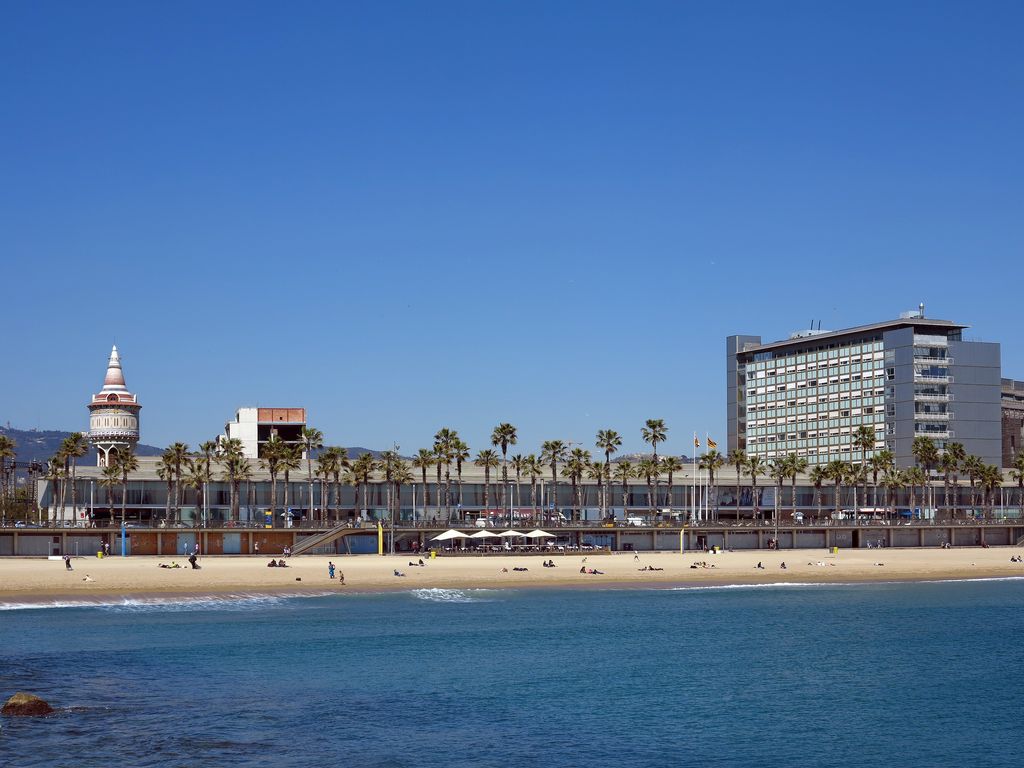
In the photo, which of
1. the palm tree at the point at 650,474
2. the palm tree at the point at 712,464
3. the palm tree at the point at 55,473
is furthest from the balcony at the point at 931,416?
the palm tree at the point at 55,473

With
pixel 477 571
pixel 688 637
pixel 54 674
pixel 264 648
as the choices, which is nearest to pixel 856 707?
pixel 688 637

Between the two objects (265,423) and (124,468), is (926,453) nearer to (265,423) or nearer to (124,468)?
(265,423)

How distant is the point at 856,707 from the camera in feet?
161

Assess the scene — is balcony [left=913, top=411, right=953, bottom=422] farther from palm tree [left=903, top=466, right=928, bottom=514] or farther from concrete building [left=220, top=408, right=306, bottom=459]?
concrete building [left=220, top=408, right=306, bottom=459]

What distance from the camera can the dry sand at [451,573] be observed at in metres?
88.1

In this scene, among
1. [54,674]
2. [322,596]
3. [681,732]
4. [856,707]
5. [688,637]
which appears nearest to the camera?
[681,732]

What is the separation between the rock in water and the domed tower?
137m

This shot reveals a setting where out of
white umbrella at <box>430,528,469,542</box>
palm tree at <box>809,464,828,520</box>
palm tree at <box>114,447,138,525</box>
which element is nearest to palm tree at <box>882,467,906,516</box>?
palm tree at <box>809,464,828,520</box>

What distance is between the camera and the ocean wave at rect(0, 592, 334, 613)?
3123 inches

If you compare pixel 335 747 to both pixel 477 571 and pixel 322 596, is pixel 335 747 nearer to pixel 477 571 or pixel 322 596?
pixel 322 596

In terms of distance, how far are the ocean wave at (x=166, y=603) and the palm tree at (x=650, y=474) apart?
65.8 metres

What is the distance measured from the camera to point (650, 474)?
149 m

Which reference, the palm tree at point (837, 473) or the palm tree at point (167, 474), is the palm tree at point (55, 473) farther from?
the palm tree at point (837, 473)

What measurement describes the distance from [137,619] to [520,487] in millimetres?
80014
